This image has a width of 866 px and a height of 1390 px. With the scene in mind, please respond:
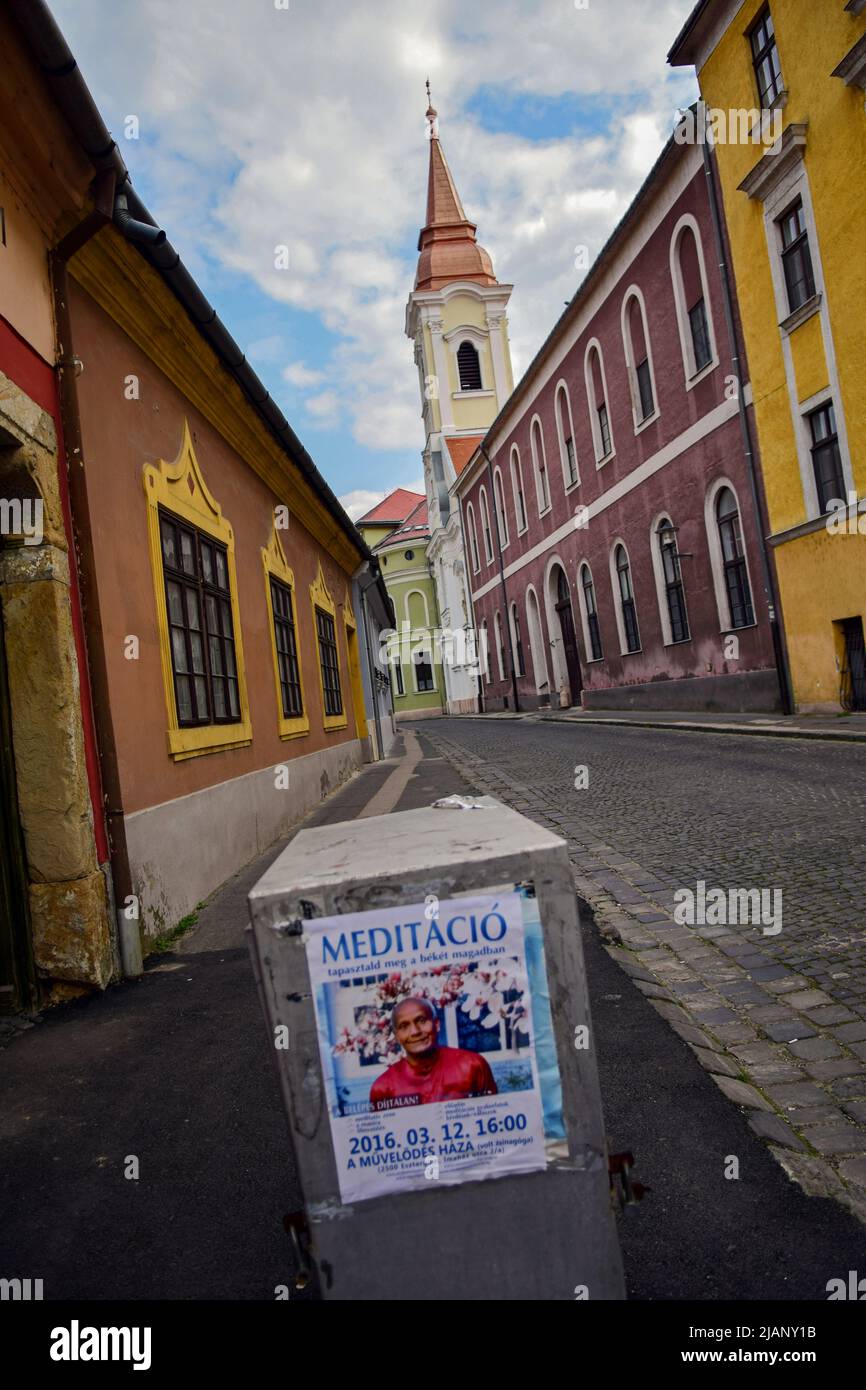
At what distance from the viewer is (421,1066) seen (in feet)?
6.14

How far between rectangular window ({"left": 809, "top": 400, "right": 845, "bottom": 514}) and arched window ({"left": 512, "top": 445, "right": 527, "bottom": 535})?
19.2 meters

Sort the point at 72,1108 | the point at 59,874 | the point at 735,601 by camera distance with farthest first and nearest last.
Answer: the point at 735,601, the point at 59,874, the point at 72,1108

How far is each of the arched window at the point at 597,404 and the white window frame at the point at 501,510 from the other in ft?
36.9

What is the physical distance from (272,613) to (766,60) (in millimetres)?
11547

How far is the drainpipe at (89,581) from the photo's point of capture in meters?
5.32

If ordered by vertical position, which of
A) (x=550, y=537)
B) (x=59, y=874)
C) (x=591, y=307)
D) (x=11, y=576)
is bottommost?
(x=59, y=874)

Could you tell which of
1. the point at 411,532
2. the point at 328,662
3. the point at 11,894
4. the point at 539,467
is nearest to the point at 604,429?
the point at 539,467

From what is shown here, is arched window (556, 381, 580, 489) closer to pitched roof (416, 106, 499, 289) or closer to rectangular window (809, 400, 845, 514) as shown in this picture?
rectangular window (809, 400, 845, 514)

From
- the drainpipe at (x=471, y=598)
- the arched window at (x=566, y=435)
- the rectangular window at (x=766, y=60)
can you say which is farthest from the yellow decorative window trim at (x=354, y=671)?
the drainpipe at (x=471, y=598)

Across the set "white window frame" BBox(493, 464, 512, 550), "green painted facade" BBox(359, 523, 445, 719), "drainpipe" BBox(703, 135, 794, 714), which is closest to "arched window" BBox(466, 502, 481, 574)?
"white window frame" BBox(493, 464, 512, 550)
